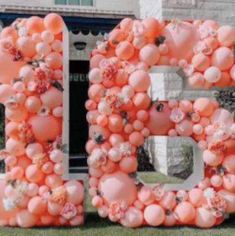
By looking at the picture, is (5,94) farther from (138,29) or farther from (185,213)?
(185,213)

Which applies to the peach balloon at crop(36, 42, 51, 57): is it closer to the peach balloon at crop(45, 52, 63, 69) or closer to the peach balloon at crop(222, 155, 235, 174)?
the peach balloon at crop(45, 52, 63, 69)

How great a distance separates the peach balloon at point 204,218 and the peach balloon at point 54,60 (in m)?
2.14

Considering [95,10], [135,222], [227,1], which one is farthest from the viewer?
[95,10]

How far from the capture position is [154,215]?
15.7ft

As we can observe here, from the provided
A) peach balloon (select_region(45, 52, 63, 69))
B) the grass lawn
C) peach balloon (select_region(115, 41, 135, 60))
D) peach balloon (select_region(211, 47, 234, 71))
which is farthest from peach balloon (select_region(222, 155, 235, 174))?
peach balloon (select_region(45, 52, 63, 69))

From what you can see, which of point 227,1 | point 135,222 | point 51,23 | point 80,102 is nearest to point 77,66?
point 80,102

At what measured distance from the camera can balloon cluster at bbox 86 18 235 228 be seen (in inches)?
190

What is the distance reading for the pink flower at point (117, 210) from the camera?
4781mm

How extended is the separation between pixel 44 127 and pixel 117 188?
3.25 ft

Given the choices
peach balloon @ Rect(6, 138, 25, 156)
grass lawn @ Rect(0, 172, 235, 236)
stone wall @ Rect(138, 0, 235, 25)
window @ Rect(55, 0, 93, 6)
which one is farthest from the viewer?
window @ Rect(55, 0, 93, 6)

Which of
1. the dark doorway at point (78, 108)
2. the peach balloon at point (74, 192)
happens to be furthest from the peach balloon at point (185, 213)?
the dark doorway at point (78, 108)

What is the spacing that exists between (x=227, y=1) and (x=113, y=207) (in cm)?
580

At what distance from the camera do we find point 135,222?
4.80 meters

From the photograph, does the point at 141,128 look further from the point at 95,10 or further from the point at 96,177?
the point at 95,10
